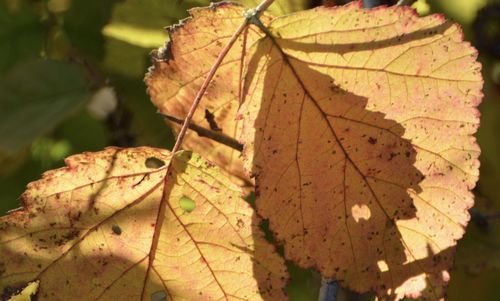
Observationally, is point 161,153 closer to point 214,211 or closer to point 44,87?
point 214,211

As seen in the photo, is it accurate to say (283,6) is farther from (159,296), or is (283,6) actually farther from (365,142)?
(159,296)

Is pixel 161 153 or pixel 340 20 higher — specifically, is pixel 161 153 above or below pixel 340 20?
below

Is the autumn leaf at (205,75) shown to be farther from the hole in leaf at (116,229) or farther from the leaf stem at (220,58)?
the hole in leaf at (116,229)

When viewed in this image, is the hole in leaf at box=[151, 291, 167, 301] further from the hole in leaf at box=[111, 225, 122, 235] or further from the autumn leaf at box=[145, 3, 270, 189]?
the autumn leaf at box=[145, 3, 270, 189]

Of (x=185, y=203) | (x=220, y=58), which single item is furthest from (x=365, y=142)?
(x=185, y=203)

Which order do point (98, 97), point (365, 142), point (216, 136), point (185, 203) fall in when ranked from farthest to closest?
point (98, 97) < point (185, 203) < point (216, 136) < point (365, 142)

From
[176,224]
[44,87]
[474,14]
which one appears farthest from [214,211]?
[44,87]
